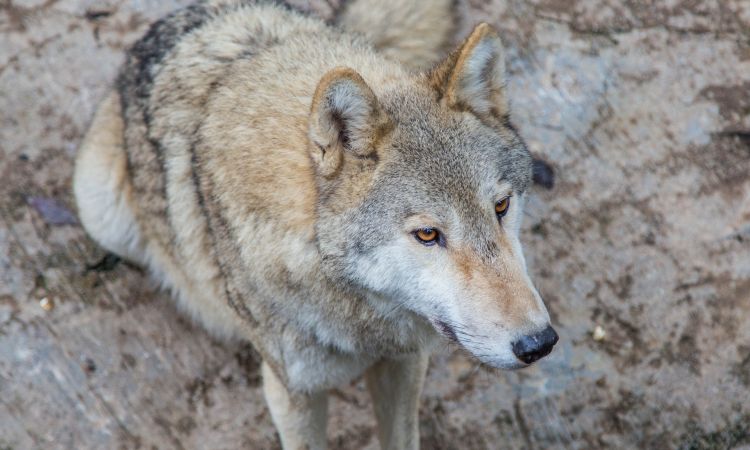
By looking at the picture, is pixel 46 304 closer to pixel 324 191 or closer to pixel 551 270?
pixel 324 191

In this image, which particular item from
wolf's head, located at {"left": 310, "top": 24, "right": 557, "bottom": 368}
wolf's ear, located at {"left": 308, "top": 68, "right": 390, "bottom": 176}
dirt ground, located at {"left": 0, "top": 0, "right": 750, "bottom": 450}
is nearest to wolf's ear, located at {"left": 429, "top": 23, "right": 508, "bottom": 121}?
wolf's head, located at {"left": 310, "top": 24, "right": 557, "bottom": 368}

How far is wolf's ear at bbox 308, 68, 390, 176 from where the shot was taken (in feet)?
10.1

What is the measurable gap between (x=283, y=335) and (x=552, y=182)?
89.0 inches

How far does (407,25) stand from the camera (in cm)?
493

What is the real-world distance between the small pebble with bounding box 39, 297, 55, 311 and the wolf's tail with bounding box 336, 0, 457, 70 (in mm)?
2367

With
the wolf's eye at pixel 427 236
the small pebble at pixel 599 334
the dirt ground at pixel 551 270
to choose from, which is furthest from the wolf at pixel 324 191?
the small pebble at pixel 599 334

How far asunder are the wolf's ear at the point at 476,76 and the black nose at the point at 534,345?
37.9 inches

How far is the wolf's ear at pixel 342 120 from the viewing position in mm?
3066

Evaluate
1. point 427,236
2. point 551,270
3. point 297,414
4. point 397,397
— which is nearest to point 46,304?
point 297,414

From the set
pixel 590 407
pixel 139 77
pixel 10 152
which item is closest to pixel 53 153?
pixel 10 152

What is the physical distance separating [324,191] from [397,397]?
1566 millimetres

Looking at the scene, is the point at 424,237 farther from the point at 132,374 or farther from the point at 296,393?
the point at 132,374

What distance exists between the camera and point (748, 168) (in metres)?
5.37

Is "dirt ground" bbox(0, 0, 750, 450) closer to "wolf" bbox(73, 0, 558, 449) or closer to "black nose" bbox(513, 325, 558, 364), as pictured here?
"wolf" bbox(73, 0, 558, 449)
